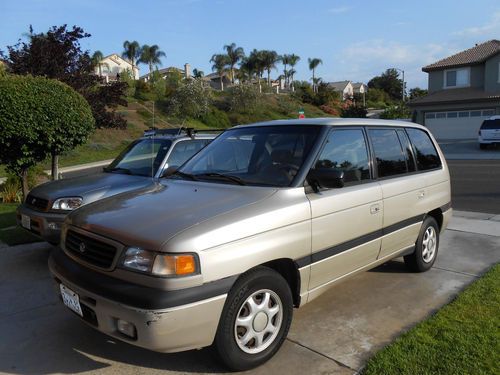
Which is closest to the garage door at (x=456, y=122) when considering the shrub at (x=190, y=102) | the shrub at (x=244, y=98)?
the shrub at (x=244, y=98)

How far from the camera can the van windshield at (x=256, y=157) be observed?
145 inches

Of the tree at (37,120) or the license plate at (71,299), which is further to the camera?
the tree at (37,120)

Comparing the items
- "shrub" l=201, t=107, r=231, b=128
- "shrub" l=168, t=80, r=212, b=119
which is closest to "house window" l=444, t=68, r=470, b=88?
"shrub" l=201, t=107, r=231, b=128

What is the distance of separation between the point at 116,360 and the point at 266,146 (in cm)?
210

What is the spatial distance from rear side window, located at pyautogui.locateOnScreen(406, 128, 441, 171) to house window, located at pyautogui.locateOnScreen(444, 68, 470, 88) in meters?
32.6

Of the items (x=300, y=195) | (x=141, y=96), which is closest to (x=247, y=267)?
(x=300, y=195)

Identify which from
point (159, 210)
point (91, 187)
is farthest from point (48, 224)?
point (159, 210)

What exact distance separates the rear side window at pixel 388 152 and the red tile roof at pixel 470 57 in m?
32.5

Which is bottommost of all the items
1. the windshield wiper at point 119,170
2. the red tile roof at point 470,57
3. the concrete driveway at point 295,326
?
the concrete driveway at point 295,326

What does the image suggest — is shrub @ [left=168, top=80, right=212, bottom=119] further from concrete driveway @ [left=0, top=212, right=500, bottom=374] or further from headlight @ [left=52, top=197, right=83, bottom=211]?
concrete driveway @ [left=0, top=212, right=500, bottom=374]

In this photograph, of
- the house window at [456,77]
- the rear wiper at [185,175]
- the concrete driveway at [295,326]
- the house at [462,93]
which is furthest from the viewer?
the house window at [456,77]

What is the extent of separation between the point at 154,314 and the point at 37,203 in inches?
147

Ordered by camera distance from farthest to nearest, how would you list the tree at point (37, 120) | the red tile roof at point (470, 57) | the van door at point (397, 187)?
the red tile roof at point (470, 57) → the tree at point (37, 120) → the van door at point (397, 187)

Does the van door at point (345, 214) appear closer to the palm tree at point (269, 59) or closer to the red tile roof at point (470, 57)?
the red tile roof at point (470, 57)
